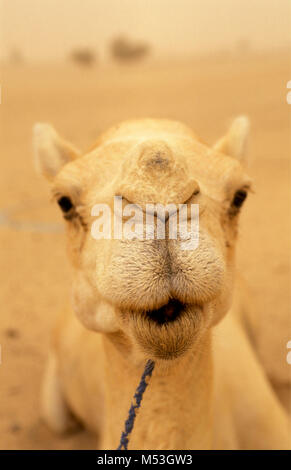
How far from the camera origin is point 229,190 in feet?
7.24

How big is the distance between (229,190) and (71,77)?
98.3ft

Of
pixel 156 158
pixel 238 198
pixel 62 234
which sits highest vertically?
pixel 62 234

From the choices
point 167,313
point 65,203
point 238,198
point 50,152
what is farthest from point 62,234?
point 167,313

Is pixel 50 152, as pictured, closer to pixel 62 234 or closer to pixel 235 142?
pixel 235 142

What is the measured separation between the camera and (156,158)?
174 centimetres

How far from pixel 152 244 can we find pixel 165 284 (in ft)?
0.40

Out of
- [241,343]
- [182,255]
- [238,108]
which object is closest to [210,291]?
[182,255]

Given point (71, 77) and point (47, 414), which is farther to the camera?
point (71, 77)

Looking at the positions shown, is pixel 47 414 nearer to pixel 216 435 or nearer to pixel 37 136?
pixel 216 435

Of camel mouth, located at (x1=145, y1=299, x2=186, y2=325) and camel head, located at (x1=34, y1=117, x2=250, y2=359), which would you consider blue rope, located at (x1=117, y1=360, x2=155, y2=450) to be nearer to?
camel head, located at (x1=34, y1=117, x2=250, y2=359)

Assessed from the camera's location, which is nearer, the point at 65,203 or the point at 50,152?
the point at 65,203

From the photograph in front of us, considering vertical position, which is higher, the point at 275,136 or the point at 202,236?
the point at 275,136

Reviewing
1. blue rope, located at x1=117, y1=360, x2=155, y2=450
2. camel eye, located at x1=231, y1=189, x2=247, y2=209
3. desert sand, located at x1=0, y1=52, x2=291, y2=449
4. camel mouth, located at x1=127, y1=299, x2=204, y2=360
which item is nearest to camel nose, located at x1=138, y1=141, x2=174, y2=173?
camel mouth, located at x1=127, y1=299, x2=204, y2=360

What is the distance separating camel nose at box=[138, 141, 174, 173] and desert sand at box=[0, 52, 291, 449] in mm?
1422
